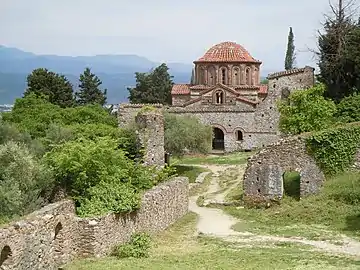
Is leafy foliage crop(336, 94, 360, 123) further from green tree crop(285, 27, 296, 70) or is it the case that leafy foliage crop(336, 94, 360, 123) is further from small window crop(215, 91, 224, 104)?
green tree crop(285, 27, 296, 70)

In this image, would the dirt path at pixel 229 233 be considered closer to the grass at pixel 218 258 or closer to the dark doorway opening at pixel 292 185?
the grass at pixel 218 258

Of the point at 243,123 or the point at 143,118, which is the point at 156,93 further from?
the point at 143,118

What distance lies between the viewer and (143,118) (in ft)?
80.1

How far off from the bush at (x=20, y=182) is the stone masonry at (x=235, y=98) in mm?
27684

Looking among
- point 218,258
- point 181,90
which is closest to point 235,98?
point 181,90

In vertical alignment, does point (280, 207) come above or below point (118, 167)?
below

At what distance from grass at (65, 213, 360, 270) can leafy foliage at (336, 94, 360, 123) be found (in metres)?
16.8

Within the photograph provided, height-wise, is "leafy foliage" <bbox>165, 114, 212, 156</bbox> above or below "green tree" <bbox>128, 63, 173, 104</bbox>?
below

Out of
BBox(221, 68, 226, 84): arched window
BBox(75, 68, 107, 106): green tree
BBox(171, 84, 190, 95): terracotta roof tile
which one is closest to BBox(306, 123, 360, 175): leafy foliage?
BBox(221, 68, 226, 84): arched window

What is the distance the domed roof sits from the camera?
2189 inches

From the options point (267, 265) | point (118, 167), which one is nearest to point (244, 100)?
point (118, 167)

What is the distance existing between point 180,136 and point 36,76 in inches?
973

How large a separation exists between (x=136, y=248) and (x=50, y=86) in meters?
44.8

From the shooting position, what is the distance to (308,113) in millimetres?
31797
